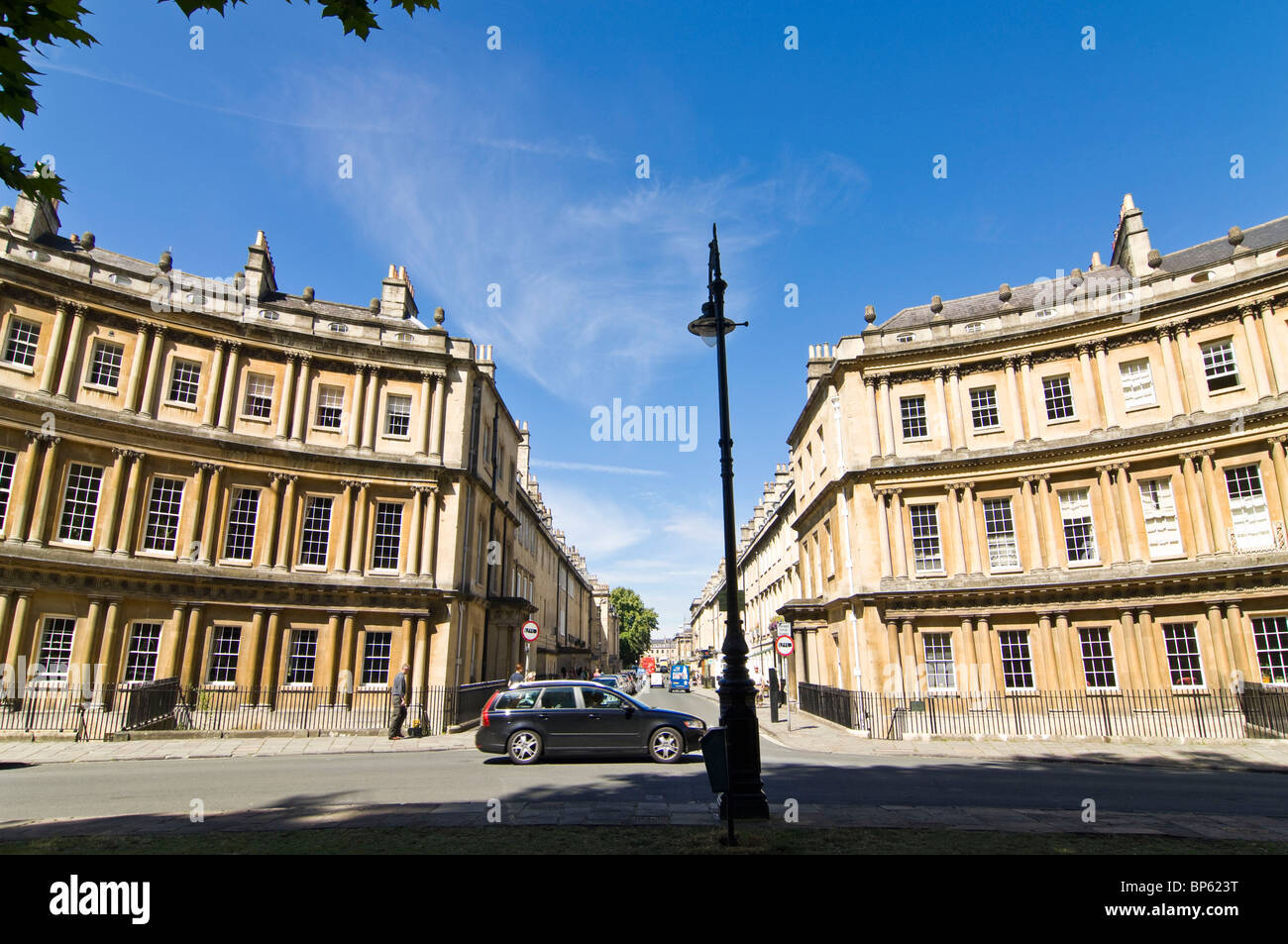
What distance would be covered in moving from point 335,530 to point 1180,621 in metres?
27.2

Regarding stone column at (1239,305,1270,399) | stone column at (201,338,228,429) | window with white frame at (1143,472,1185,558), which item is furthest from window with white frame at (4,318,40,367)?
stone column at (1239,305,1270,399)

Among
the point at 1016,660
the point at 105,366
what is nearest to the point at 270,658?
the point at 105,366

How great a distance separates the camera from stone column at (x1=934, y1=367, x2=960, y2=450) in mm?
24344

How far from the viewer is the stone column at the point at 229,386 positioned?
75.0 feet

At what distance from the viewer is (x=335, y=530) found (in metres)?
23.6

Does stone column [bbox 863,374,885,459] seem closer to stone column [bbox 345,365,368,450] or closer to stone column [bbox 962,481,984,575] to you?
stone column [bbox 962,481,984,575]

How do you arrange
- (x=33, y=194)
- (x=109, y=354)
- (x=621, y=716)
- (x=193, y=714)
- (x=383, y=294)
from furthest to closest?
(x=383, y=294) < (x=109, y=354) < (x=193, y=714) < (x=621, y=716) < (x=33, y=194)

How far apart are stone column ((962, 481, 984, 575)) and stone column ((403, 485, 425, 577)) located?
18.9 metres

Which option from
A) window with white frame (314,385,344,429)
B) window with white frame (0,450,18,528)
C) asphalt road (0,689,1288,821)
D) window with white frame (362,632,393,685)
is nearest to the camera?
asphalt road (0,689,1288,821)

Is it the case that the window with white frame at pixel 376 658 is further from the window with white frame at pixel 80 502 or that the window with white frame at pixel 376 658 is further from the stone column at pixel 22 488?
the stone column at pixel 22 488

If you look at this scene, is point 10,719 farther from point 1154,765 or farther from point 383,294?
point 1154,765

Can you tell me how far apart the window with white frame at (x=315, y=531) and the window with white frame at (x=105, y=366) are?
6.98 m

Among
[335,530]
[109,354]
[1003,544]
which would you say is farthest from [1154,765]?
[109,354]

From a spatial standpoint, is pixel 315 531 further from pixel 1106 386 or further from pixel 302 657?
pixel 1106 386
